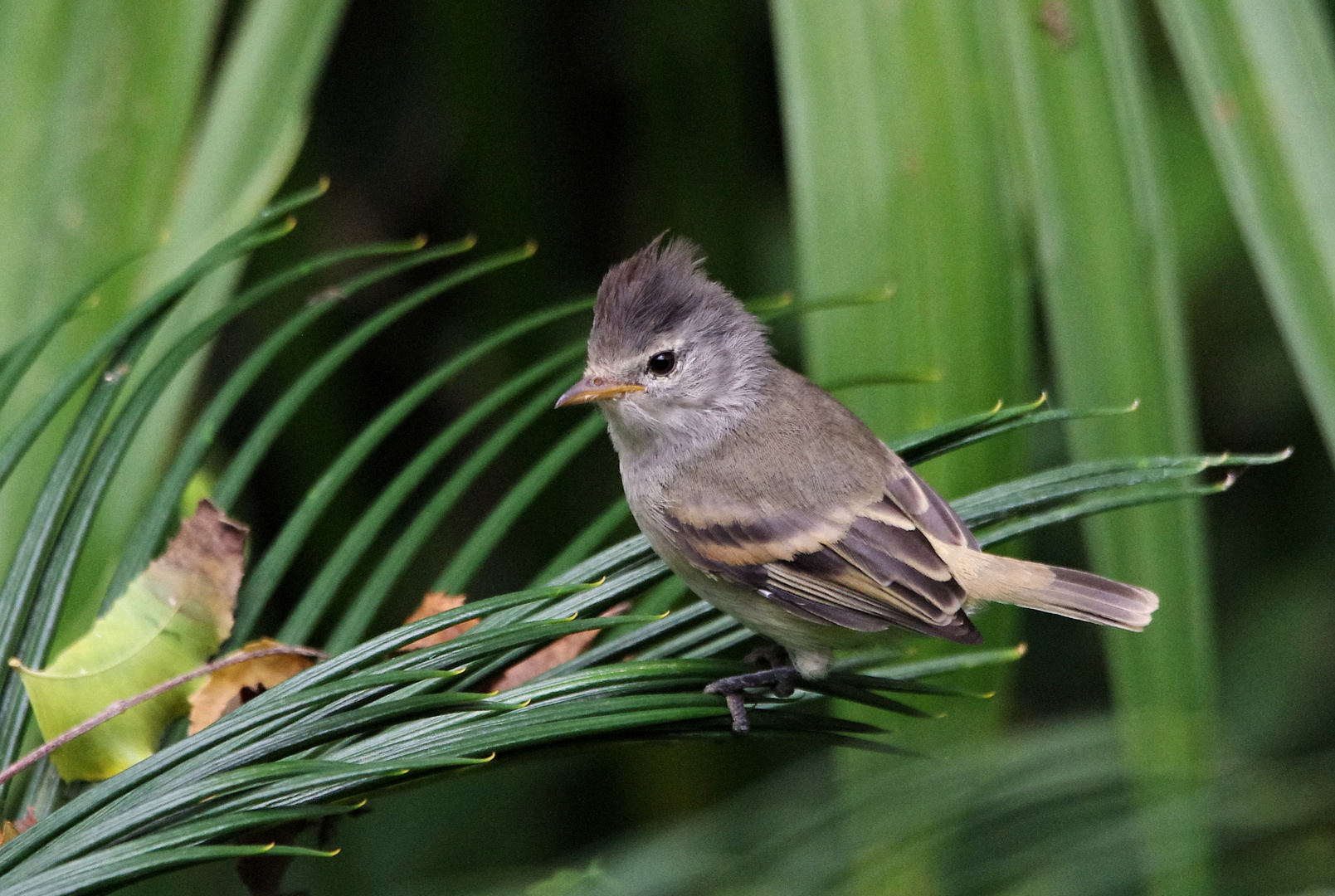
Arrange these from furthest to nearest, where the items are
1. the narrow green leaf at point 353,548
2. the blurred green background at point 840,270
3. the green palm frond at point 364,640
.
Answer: the blurred green background at point 840,270, the narrow green leaf at point 353,548, the green palm frond at point 364,640

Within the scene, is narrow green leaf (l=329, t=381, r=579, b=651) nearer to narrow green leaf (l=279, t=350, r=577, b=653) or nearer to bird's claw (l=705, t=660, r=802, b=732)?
narrow green leaf (l=279, t=350, r=577, b=653)

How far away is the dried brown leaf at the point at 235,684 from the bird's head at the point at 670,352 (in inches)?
23.9

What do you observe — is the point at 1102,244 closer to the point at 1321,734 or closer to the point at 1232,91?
the point at 1232,91

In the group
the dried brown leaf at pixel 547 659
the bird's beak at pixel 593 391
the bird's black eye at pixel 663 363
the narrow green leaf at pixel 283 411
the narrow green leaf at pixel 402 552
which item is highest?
the bird's black eye at pixel 663 363

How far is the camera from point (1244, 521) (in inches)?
117

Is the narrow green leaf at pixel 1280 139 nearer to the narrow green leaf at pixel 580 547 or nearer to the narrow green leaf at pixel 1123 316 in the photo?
the narrow green leaf at pixel 1123 316

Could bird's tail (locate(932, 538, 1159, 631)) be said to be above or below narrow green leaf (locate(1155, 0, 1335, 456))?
below

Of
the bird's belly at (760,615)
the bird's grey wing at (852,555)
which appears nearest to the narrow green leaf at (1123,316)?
the bird's grey wing at (852,555)

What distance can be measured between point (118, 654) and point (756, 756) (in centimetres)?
188

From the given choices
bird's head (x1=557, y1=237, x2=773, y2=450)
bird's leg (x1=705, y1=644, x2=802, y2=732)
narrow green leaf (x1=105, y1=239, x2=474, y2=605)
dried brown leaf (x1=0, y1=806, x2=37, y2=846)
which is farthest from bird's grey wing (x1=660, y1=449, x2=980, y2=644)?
dried brown leaf (x1=0, y1=806, x2=37, y2=846)

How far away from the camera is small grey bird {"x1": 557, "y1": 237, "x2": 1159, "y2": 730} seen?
5.12ft

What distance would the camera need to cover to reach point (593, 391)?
1.70 m

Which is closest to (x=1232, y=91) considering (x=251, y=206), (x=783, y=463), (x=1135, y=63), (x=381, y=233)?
(x=1135, y=63)

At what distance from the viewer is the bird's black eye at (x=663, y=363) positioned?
1.82 m
